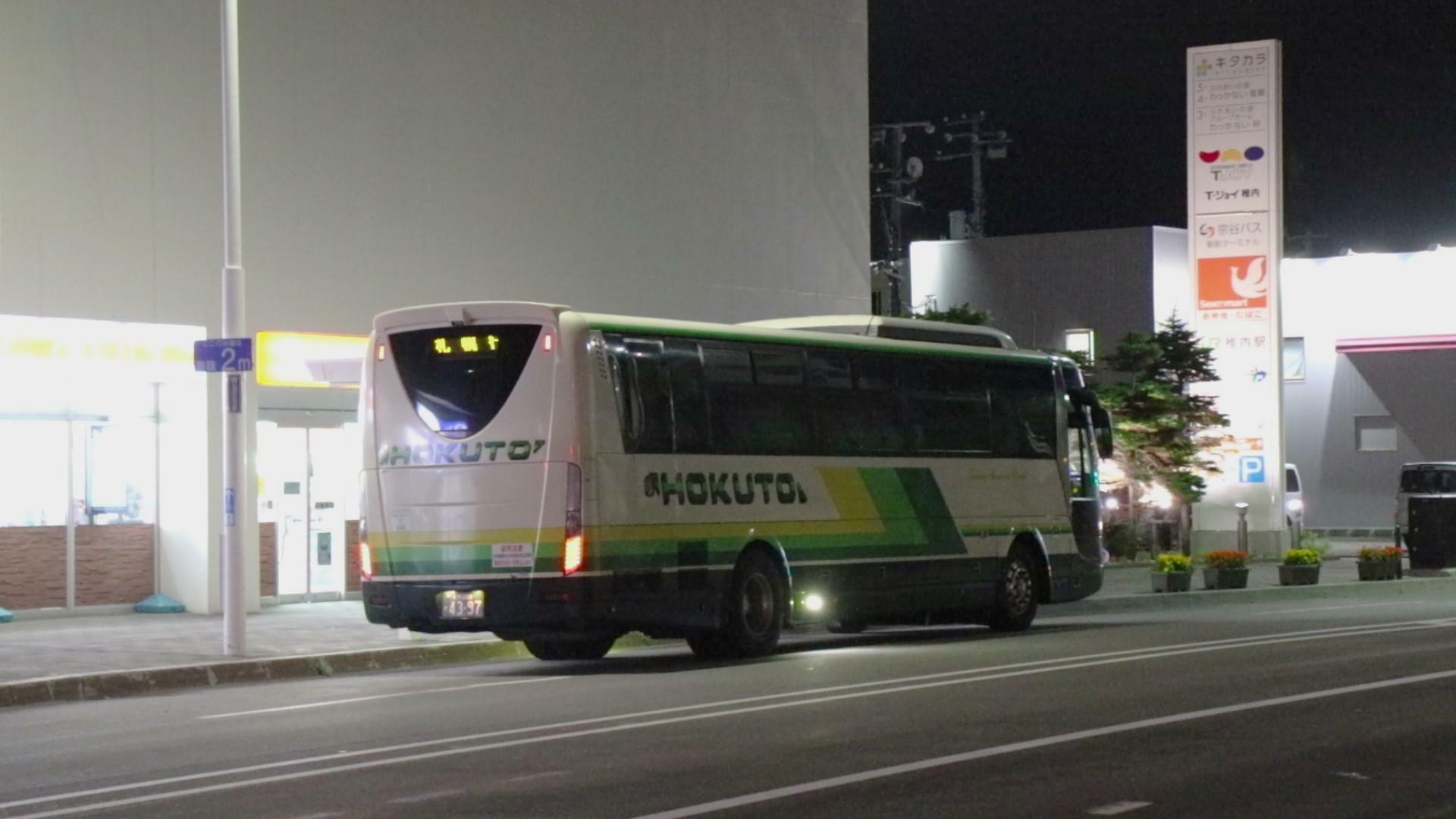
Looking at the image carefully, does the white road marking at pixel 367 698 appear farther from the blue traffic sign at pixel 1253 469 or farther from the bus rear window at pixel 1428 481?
the bus rear window at pixel 1428 481

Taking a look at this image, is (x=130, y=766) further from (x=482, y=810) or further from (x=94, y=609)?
(x=94, y=609)

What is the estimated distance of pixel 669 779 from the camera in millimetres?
9789

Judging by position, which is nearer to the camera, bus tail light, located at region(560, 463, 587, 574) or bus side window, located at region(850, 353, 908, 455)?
bus tail light, located at region(560, 463, 587, 574)

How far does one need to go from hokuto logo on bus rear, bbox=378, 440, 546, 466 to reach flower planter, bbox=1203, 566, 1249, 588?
Result: 15009 millimetres

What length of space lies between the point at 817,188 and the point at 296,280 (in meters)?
10.2

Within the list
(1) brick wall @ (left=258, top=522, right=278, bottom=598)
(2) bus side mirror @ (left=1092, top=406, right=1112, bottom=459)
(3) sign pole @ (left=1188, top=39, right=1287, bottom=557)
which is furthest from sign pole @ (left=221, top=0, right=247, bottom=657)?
(3) sign pole @ (left=1188, top=39, right=1287, bottom=557)

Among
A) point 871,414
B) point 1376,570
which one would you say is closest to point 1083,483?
point 871,414

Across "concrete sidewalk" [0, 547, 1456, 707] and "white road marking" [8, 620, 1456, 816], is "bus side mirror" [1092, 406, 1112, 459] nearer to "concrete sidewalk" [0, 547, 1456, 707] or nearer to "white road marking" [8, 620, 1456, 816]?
"concrete sidewalk" [0, 547, 1456, 707]

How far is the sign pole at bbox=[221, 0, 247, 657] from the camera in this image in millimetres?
17812

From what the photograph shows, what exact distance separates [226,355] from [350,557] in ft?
24.9

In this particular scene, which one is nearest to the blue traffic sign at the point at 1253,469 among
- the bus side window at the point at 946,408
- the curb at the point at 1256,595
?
the curb at the point at 1256,595

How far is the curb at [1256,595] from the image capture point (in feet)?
85.7

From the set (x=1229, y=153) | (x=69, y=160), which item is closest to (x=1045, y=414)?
(x=69, y=160)

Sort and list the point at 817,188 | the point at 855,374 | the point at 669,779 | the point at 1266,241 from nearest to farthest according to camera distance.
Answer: the point at 669,779 → the point at 855,374 → the point at 817,188 → the point at 1266,241
